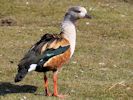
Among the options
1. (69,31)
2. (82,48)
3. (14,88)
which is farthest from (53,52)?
(82,48)

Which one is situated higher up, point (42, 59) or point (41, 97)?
point (42, 59)

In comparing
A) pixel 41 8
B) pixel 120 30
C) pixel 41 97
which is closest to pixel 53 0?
pixel 41 8

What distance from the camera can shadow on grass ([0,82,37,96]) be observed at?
1173 centimetres

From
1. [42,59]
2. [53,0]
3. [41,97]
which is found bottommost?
[53,0]

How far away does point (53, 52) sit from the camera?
11.0m

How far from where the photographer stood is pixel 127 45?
17.9 metres

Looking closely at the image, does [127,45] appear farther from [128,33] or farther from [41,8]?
[41,8]

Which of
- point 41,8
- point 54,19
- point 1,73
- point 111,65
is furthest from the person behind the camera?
point 41,8

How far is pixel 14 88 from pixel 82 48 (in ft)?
17.9

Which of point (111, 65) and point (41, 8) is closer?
point (111, 65)

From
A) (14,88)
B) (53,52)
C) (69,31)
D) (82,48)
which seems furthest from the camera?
(82,48)

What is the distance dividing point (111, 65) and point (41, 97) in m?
4.19

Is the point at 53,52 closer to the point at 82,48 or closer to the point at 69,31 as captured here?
the point at 69,31

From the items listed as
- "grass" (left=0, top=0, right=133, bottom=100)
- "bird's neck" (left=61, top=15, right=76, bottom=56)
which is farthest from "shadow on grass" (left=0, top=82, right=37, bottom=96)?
"bird's neck" (left=61, top=15, right=76, bottom=56)
